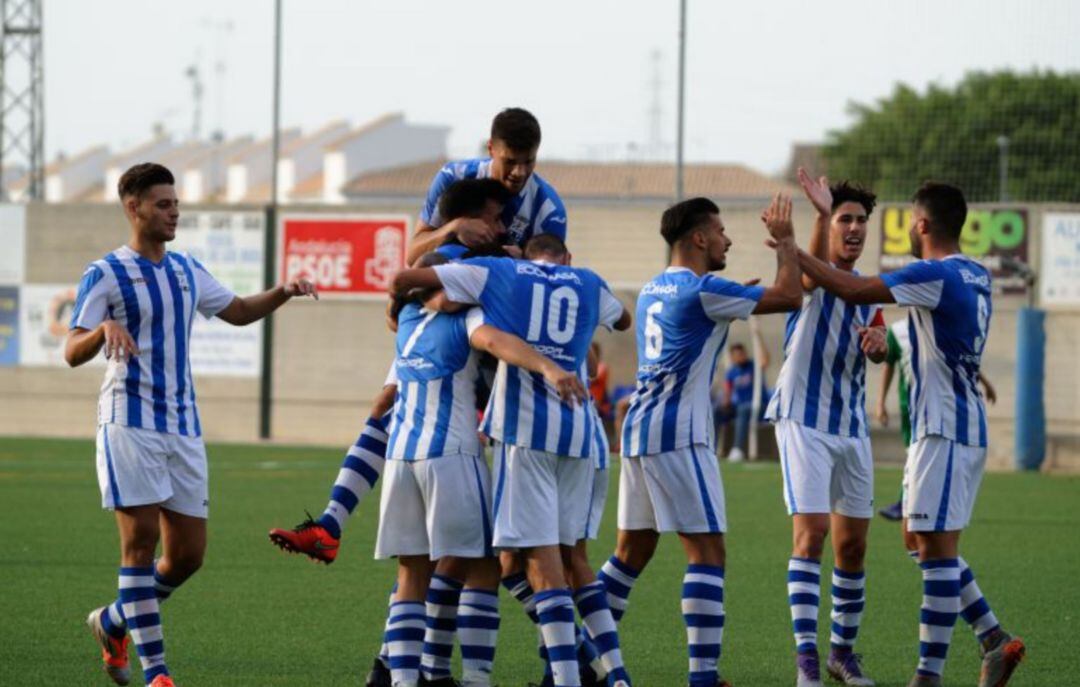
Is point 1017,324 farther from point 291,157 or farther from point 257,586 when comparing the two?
point 291,157

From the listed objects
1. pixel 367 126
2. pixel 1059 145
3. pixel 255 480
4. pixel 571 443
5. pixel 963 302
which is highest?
pixel 367 126

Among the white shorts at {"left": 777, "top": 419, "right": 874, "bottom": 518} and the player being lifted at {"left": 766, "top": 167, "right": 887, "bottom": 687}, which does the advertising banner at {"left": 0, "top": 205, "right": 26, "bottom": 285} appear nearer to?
the player being lifted at {"left": 766, "top": 167, "right": 887, "bottom": 687}

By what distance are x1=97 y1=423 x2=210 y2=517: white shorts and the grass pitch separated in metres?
1.02

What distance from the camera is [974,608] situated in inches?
367

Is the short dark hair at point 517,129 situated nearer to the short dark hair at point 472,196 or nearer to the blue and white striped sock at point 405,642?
the short dark hair at point 472,196

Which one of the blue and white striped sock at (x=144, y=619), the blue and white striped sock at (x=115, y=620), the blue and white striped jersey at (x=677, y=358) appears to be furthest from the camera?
the blue and white striped sock at (x=115, y=620)

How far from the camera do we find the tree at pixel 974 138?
32125 mm

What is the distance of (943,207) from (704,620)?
7.68ft

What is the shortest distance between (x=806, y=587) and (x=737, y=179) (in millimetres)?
72329

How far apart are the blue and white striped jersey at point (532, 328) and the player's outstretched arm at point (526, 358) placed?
0.14 meters

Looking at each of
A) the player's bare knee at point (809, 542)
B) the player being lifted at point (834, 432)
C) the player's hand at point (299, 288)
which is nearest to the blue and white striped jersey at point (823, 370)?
the player being lifted at point (834, 432)

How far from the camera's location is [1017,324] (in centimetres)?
2802

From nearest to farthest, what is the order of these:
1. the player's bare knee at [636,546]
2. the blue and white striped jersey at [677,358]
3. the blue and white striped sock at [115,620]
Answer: the blue and white striped jersey at [677,358]
the blue and white striped sock at [115,620]
the player's bare knee at [636,546]

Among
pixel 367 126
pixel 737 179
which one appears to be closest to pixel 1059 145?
pixel 737 179
